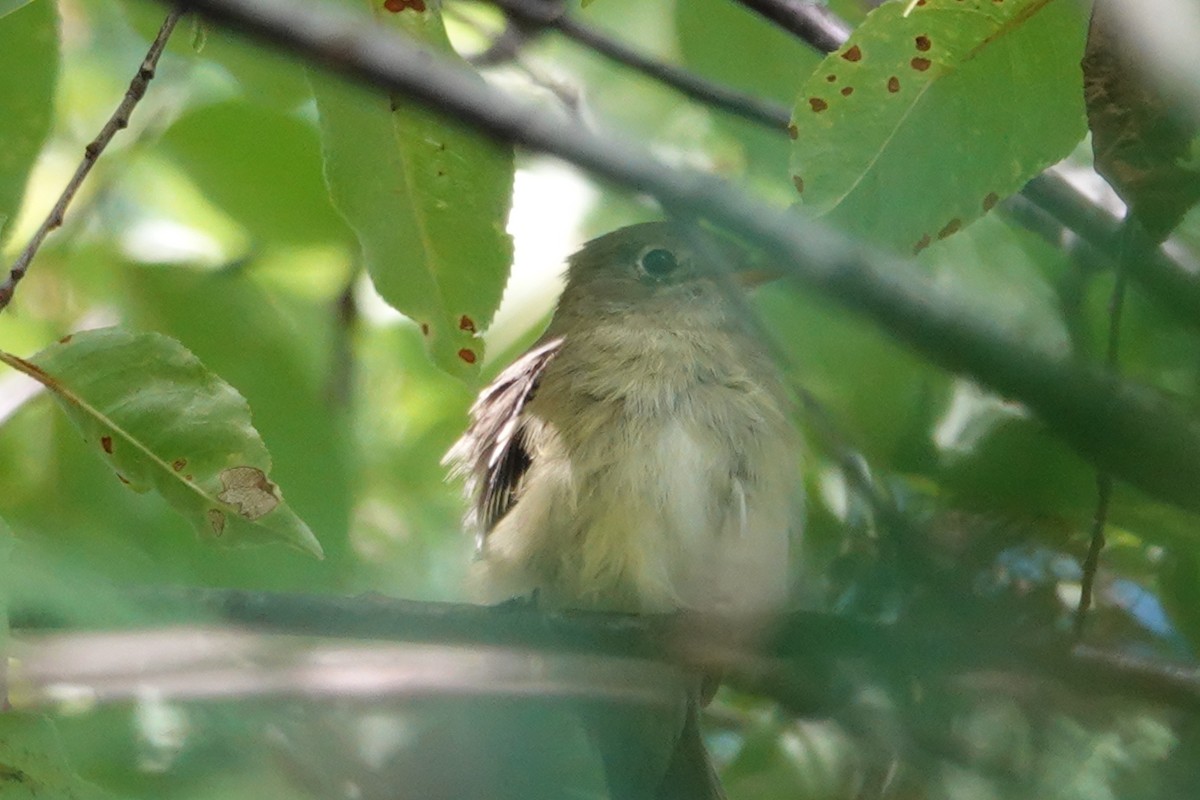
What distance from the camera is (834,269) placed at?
833mm

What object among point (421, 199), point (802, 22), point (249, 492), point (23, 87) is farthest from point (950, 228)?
point (23, 87)

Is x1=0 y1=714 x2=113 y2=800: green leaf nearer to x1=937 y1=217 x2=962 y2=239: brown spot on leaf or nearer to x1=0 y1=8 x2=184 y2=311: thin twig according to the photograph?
x1=0 y1=8 x2=184 y2=311: thin twig

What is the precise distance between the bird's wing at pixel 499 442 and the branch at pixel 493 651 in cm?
75

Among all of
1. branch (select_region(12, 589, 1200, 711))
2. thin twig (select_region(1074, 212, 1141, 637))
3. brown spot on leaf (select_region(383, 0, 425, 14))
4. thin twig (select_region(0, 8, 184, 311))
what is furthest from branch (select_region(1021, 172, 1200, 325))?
thin twig (select_region(0, 8, 184, 311))

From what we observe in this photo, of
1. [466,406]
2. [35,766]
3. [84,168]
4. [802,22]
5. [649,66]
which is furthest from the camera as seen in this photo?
[466,406]

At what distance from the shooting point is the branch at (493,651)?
3.79 ft

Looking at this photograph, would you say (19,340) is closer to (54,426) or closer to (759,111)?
(54,426)

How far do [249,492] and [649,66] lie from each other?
1550mm

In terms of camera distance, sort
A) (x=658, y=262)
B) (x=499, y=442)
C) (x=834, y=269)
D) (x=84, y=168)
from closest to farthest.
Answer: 1. (x=834, y=269)
2. (x=84, y=168)
3. (x=499, y=442)
4. (x=658, y=262)

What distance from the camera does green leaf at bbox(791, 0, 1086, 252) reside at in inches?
70.1

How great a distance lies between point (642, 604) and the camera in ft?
10.1

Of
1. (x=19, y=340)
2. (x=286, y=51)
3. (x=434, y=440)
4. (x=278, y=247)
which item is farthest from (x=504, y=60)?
(x=286, y=51)

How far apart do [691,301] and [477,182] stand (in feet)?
5.77

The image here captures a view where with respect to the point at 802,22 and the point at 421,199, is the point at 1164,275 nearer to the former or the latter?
the point at 421,199
